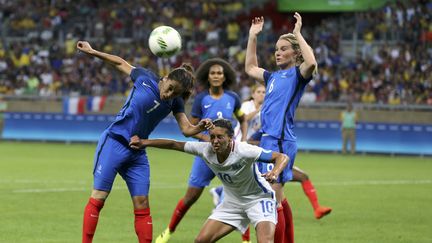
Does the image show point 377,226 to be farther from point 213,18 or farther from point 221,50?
point 213,18

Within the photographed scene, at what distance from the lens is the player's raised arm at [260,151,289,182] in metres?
8.50

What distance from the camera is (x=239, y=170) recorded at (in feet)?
29.9

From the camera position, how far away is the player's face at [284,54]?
1011 centimetres

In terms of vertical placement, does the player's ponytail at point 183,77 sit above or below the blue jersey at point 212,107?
above

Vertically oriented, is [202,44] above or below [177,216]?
below

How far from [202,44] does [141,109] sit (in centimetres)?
3083

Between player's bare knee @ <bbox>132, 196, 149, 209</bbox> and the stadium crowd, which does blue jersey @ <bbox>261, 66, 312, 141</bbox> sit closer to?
player's bare knee @ <bbox>132, 196, 149, 209</bbox>

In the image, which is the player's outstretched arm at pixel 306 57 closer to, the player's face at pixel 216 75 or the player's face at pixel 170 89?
the player's face at pixel 170 89

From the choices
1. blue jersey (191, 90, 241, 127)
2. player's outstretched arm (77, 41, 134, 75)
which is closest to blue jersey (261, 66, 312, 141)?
player's outstretched arm (77, 41, 134, 75)

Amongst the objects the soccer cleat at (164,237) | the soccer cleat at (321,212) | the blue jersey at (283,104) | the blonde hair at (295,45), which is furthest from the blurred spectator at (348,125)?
the blue jersey at (283,104)

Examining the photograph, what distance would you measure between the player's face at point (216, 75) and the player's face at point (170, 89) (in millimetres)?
3193

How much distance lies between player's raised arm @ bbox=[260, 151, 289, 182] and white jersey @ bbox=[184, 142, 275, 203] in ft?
0.47

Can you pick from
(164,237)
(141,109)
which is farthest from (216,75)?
(141,109)

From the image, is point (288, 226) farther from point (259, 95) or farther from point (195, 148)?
point (259, 95)
